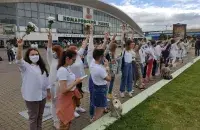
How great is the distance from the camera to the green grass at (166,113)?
5.54 metres

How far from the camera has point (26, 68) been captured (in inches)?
163

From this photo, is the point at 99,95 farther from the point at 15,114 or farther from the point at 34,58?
the point at 15,114

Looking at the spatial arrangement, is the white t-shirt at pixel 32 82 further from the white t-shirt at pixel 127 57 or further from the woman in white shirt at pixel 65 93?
the white t-shirt at pixel 127 57

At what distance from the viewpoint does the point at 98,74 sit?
5.02 metres

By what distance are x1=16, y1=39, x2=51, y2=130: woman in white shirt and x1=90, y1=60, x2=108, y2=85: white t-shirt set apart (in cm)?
106

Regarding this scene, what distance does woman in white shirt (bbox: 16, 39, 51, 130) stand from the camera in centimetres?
417

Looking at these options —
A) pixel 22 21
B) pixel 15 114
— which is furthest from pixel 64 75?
pixel 22 21

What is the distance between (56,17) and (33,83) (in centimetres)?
5583

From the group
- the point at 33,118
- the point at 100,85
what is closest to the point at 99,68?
the point at 100,85

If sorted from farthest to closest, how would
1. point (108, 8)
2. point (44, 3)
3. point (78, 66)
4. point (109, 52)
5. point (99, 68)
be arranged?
point (108, 8), point (44, 3), point (109, 52), point (78, 66), point (99, 68)

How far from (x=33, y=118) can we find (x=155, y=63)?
8.16 meters

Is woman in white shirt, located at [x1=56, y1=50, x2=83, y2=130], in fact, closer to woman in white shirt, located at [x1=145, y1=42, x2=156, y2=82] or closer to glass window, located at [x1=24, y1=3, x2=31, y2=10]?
woman in white shirt, located at [x1=145, y1=42, x2=156, y2=82]

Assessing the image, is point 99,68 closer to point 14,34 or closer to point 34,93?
point 34,93

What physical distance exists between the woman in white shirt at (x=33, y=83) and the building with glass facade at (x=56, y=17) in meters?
33.1
